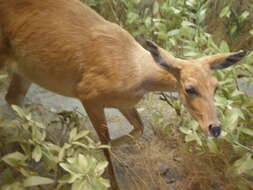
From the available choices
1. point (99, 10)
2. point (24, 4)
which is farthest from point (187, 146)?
point (99, 10)

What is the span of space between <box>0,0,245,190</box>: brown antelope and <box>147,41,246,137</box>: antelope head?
2.2 inches

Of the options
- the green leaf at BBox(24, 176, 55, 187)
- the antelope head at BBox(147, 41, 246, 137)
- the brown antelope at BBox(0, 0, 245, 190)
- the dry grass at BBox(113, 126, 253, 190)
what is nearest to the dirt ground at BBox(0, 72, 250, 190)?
the dry grass at BBox(113, 126, 253, 190)

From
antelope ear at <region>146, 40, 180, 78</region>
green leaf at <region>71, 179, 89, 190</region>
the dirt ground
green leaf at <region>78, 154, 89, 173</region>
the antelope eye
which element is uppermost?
antelope ear at <region>146, 40, 180, 78</region>

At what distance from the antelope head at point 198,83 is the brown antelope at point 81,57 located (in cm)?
6

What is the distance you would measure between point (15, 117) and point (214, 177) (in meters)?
1.88

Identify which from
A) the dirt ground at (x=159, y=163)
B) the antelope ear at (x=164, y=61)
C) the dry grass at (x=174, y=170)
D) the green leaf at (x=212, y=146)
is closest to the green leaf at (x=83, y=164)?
the dirt ground at (x=159, y=163)

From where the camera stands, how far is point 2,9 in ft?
14.4

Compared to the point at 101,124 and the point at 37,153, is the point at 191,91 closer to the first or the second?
the point at 101,124

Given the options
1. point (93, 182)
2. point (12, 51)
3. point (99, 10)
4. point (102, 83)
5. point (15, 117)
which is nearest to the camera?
point (93, 182)

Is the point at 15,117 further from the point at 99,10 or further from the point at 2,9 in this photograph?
the point at 99,10

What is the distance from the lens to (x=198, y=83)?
3.89m

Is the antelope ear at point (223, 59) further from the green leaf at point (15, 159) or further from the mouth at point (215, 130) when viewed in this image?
the green leaf at point (15, 159)

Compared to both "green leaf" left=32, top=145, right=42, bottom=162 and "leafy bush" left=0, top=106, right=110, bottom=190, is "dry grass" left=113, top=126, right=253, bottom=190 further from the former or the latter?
"green leaf" left=32, top=145, right=42, bottom=162

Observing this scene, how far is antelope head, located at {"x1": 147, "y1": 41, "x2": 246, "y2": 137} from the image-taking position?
383 centimetres
